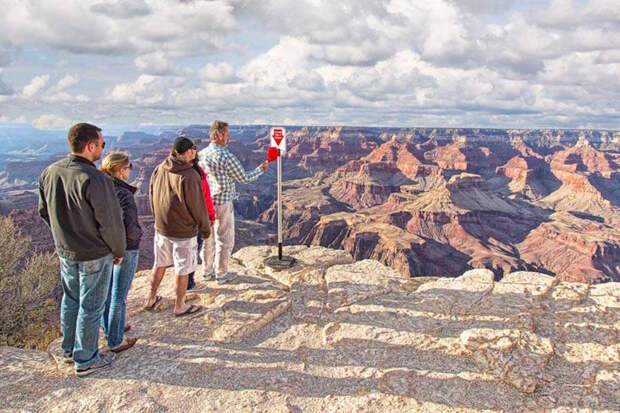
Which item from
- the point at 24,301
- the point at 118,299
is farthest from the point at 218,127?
the point at 24,301

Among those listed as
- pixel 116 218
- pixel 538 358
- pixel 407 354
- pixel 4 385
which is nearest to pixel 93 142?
pixel 116 218

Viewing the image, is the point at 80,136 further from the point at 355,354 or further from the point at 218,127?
the point at 355,354

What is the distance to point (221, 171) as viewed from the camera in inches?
238

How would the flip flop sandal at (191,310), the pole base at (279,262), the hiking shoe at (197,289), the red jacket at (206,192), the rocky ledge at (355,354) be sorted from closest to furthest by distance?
the rocky ledge at (355,354) < the red jacket at (206,192) < the flip flop sandal at (191,310) < the hiking shoe at (197,289) < the pole base at (279,262)

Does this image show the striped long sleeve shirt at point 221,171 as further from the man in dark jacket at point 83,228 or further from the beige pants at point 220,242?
the man in dark jacket at point 83,228

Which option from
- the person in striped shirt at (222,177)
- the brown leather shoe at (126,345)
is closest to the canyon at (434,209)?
the person in striped shirt at (222,177)

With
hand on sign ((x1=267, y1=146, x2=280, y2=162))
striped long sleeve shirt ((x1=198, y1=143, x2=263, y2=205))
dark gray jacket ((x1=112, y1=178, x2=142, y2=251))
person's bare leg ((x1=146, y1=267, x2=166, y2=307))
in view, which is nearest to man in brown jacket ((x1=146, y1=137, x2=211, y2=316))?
person's bare leg ((x1=146, y1=267, x2=166, y2=307))

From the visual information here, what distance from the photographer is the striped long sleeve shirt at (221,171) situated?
19.6 feet

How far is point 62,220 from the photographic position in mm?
3875

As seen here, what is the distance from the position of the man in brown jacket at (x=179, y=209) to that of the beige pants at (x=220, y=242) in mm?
852

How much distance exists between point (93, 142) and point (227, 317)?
3020 mm

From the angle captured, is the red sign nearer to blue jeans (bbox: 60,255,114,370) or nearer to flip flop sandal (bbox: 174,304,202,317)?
flip flop sandal (bbox: 174,304,202,317)

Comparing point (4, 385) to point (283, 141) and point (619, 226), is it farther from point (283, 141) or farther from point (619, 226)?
point (619, 226)

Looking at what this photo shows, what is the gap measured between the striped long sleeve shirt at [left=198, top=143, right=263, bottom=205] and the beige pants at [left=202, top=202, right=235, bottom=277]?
0.18 meters
